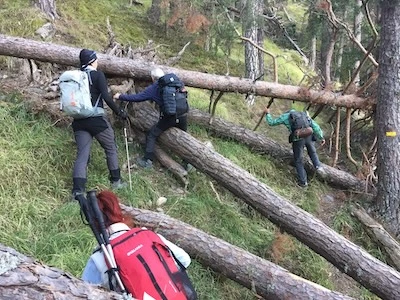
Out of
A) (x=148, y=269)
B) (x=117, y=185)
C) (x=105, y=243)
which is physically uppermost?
(x=105, y=243)

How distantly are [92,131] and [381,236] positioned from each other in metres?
4.78

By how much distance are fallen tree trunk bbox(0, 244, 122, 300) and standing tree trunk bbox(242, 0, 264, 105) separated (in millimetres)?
8778

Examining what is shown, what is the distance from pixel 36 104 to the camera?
732cm

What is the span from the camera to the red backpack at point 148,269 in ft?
10.3

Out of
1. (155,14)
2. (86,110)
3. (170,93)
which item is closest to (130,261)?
(86,110)

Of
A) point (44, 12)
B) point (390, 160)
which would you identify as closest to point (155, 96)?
point (390, 160)

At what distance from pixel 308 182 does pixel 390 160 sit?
160 cm

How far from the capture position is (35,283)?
225 centimetres

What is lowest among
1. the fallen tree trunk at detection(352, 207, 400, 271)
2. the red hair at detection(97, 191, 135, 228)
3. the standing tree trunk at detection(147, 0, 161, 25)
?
the fallen tree trunk at detection(352, 207, 400, 271)

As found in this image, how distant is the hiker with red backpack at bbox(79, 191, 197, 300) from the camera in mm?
3137

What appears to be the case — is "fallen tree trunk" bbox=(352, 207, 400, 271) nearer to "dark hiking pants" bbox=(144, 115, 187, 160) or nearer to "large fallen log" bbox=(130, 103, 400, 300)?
"large fallen log" bbox=(130, 103, 400, 300)

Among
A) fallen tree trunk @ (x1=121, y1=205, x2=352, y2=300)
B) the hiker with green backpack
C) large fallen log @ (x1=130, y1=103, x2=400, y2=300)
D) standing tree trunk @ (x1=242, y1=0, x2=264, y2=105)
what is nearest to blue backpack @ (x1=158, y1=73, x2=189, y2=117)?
large fallen log @ (x1=130, y1=103, x2=400, y2=300)

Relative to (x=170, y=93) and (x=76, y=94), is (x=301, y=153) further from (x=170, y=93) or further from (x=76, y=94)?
(x=76, y=94)

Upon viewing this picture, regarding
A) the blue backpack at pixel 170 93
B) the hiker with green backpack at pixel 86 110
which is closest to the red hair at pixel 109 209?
the hiker with green backpack at pixel 86 110
